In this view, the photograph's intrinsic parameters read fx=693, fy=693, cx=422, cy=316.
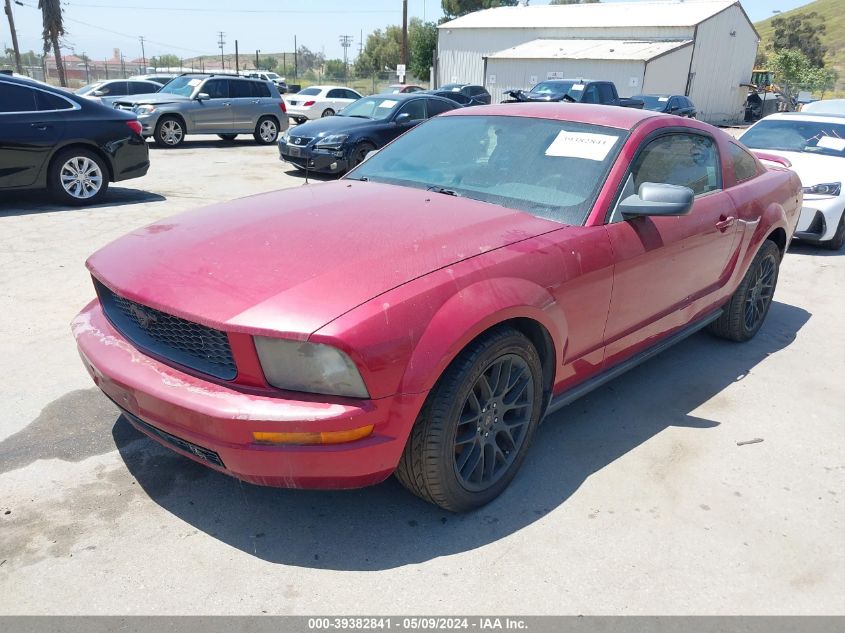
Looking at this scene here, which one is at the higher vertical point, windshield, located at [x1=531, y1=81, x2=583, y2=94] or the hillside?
the hillside

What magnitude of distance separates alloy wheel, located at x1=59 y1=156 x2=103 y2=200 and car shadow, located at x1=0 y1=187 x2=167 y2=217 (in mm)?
179

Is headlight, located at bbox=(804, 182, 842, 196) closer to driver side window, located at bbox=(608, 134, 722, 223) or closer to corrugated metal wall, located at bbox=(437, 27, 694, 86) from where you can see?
driver side window, located at bbox=(608, 134, 722, 223)

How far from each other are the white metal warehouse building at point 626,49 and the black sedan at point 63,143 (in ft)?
77.4

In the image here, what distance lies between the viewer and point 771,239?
16.7 ft

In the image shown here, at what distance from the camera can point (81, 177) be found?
8500 millimetres

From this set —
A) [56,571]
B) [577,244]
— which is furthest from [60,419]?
[577,244]

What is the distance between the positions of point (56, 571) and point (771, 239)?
192 inches

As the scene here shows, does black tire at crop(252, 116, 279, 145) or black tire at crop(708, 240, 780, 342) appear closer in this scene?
black tire at crop(708, 240, 780, 342)

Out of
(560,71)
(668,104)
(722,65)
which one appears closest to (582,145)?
(668,104)

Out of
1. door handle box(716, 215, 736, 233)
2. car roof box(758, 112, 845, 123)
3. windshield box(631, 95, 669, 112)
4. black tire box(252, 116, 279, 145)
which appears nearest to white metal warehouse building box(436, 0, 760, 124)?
windshield box(631, 95, 669, 112)

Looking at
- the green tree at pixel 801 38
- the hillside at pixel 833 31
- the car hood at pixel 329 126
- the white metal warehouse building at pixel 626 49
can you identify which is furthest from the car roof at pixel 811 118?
the hillside at pixel 833 31

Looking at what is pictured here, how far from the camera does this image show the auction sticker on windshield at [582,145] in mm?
3506

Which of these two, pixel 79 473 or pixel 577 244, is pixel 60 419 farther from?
pixel 577 244

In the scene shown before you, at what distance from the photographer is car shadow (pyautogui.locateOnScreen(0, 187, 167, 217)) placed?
8203 millimetres
